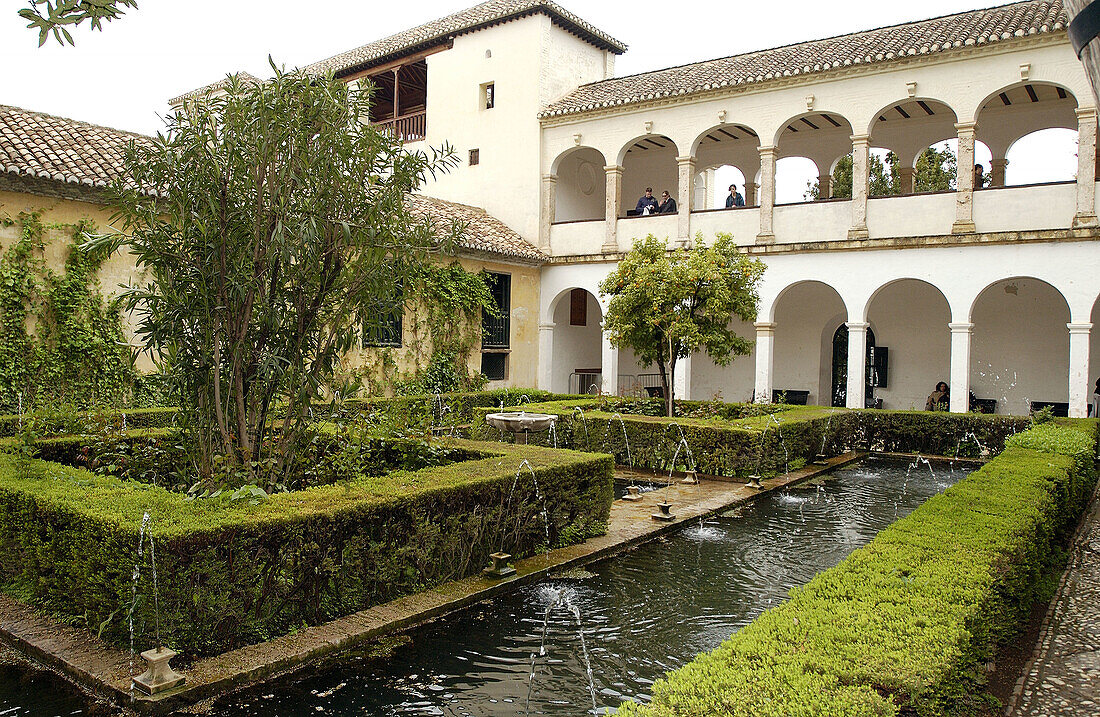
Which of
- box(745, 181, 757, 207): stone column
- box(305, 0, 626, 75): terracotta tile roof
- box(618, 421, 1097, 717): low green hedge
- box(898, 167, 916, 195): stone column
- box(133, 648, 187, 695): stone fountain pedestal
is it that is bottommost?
box(133, 648, 187, 695): stone fountain pedestal

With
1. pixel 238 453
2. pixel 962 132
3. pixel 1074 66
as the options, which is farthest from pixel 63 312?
pixel 1074 66

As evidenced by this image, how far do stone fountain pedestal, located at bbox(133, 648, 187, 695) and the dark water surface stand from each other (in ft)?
0.88

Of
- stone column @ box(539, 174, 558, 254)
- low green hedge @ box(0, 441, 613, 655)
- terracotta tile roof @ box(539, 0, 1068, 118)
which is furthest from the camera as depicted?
stone column @ box(539, 174, 558, 254)

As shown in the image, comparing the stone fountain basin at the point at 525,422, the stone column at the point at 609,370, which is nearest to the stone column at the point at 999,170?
the stone column at the point at 609,370

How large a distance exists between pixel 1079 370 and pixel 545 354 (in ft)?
38.8

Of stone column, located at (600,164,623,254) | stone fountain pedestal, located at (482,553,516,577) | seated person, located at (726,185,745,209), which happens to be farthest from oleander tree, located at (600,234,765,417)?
stone fountain pedestal, located at (482,553,516,577)

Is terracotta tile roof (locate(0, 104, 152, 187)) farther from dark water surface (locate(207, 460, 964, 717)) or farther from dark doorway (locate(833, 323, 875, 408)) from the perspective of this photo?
dark doorway (locate(833, 323, 875, 408))

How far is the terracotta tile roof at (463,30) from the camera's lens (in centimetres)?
2107

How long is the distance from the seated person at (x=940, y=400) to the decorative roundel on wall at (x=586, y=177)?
10.9m

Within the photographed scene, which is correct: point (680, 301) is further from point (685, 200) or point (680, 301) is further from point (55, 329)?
point (55, 329)

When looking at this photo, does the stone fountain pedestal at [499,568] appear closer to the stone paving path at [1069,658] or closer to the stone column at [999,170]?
the stone paving path at [1069,658]

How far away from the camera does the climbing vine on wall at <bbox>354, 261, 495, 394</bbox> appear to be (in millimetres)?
17047

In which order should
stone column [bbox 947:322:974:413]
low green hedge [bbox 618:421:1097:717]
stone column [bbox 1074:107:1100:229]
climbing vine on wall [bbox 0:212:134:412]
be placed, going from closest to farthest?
low green hedge [bbox 618:421:1097:717], climbing vine on wall [bbox 0:212:134:412], stone column [bbox 1074:107:1100:229], stone column [bbox 947:322:974:413]

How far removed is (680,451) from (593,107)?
1156 centimetres
